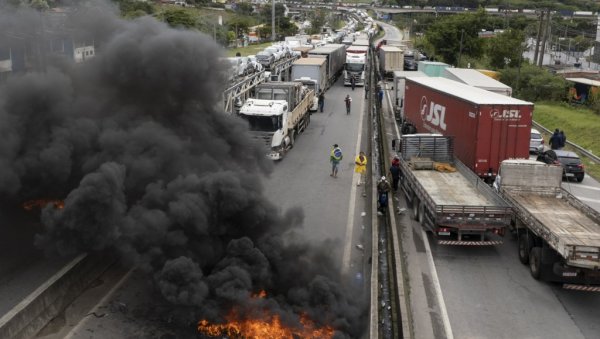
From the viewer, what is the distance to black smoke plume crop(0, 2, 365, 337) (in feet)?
33.7

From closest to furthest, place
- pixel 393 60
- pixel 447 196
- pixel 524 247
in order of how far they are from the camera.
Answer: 1. pixel 524 247
2. pixel 447 196
3. pixel 393 60

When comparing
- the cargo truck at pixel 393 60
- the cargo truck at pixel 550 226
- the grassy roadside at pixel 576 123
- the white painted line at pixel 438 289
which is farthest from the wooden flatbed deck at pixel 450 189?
the cargo truck at pixel 393 60

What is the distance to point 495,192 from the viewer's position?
14641 mm

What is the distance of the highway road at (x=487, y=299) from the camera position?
10844 mm

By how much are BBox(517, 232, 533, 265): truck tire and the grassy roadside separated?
11491 mm

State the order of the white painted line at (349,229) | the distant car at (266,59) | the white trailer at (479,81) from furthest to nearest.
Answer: the distant car at (266,59) < the white trailer at (479,81) < the white painted line at (349,229)

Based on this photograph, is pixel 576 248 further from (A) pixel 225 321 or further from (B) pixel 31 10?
(B) pixel 31 10

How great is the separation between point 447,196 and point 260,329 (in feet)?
24.5

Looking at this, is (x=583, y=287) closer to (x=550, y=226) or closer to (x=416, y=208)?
(x=550, y=226)

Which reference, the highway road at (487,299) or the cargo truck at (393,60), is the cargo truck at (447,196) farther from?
the cargo truck at (393,60)

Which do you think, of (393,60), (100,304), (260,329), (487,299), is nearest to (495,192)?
(487,299)

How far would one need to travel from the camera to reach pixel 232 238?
11398 millimetres

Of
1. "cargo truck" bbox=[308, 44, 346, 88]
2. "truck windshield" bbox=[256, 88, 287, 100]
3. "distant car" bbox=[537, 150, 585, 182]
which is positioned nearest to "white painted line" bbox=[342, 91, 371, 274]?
"truck windshield" bbox=[256, 88, 287, 100]

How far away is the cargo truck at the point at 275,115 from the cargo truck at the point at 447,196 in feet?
17.1
